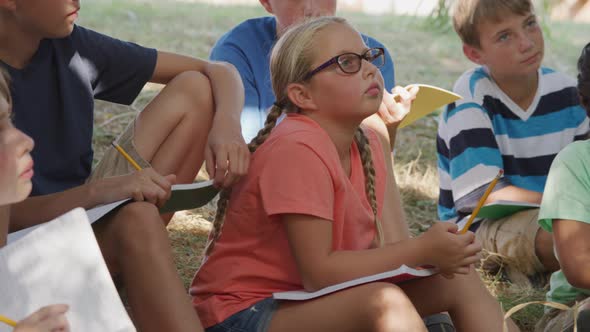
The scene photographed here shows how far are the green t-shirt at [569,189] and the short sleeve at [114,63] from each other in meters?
1.21

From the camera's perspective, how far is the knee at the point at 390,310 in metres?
2.19

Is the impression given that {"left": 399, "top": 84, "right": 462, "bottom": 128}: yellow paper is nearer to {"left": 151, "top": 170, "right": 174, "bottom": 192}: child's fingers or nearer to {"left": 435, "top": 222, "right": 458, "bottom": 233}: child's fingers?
{"left": 435, "top": 222, "right": 458, "bottom": 233}: child's fingers

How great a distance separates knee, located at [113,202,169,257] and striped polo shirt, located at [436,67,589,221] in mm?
1568

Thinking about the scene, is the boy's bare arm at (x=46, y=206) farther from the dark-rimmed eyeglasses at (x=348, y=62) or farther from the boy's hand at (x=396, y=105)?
the boy's hand at (x=396, y=105)

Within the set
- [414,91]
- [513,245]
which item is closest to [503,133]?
[513,245]

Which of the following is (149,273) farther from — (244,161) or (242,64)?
(242,64)

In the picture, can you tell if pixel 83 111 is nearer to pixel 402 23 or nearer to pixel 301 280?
pixel 301 280

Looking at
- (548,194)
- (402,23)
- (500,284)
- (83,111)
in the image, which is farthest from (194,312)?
(402,23)

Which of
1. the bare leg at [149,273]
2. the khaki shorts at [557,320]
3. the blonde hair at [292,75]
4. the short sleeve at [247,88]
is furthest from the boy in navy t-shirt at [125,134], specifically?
the khaki shorts at [557,320]

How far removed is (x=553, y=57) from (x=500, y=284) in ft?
13.6

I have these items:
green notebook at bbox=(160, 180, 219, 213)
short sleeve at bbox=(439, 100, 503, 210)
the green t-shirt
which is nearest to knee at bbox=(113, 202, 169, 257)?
green notebook at bbox=(160, 180, 219, 213)

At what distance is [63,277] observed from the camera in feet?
6.16

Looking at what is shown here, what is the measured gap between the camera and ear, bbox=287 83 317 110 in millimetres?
2557

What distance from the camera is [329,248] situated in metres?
2.35
